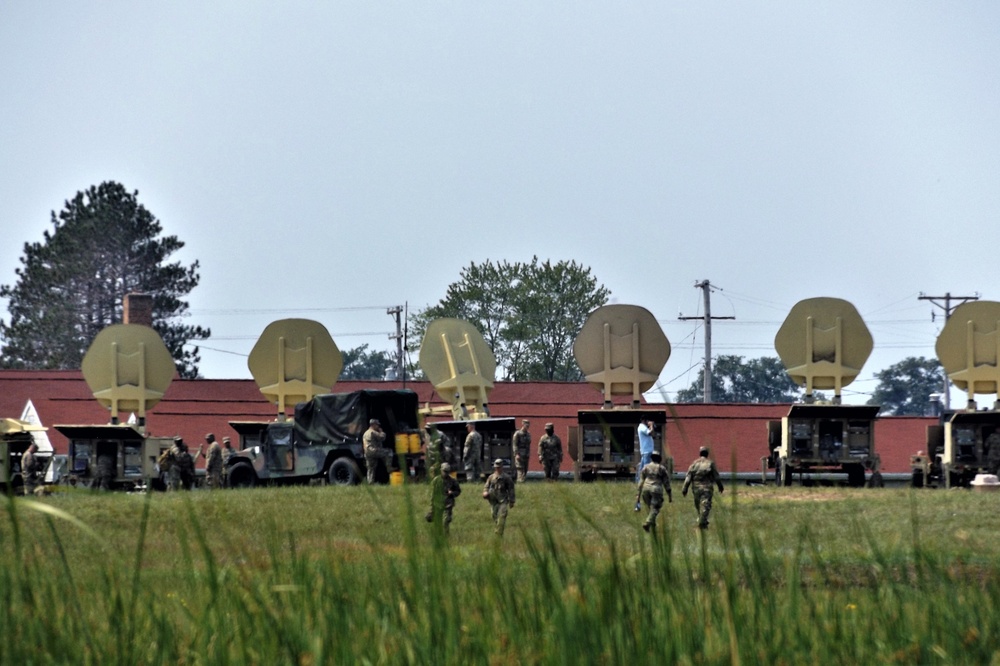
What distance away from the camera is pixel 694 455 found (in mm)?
47031

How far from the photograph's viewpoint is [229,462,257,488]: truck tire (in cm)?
3341

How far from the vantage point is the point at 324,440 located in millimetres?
32469

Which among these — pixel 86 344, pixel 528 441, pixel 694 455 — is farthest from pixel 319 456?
pixel 86 344

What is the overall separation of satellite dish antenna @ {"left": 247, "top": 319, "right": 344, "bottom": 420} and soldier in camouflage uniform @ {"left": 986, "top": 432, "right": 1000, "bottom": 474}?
16.4m

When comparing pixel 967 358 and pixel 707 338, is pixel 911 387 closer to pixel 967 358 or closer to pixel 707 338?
pixel 707 338

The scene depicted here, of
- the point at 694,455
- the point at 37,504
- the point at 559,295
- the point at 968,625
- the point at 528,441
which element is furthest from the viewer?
the point at 559,295

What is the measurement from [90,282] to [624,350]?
2305 inches

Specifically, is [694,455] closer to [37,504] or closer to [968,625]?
[968,625]

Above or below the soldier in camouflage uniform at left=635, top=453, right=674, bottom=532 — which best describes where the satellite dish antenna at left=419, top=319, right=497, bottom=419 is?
above

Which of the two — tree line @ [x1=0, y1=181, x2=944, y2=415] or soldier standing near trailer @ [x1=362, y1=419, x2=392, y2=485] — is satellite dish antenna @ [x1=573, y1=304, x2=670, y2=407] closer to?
soldier standing near trailer @ [x1=362, y1=419, x2=392, y2=485]

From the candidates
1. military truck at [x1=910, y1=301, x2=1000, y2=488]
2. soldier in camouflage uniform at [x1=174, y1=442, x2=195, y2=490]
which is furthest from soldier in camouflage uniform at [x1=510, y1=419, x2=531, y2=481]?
military truck at [x1=910, y1=301, x2=1000, y2=488]

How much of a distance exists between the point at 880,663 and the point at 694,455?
133 ft

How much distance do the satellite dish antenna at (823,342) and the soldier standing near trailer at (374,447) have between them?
10837mm

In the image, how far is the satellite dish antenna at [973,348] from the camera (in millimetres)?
35094
